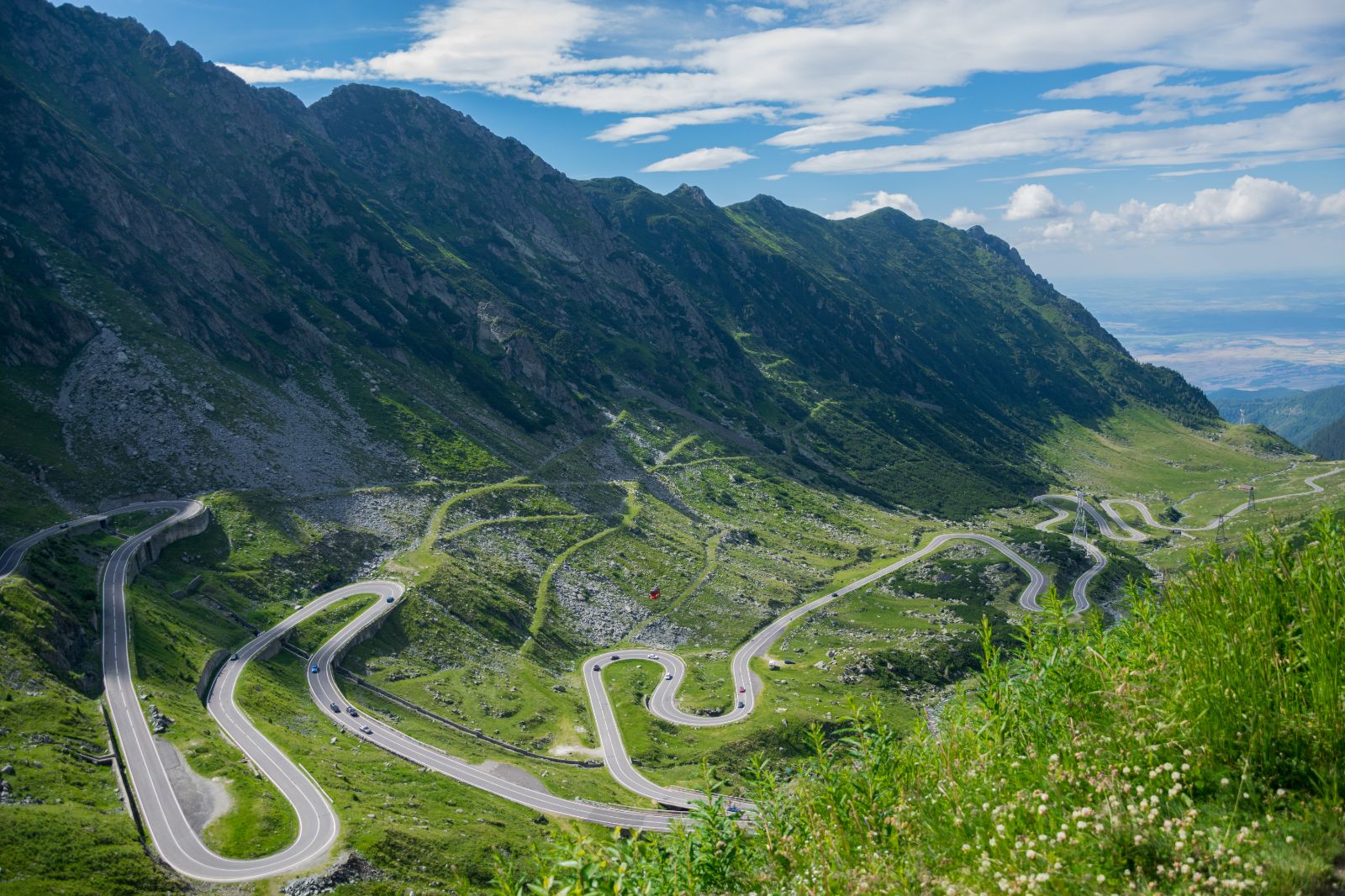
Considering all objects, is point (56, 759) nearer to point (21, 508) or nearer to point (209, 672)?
point (209, 672)

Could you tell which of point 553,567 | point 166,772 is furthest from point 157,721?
point 553,567

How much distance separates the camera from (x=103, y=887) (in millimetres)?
46594

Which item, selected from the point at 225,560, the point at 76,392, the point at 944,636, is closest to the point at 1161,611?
the point at 225,560

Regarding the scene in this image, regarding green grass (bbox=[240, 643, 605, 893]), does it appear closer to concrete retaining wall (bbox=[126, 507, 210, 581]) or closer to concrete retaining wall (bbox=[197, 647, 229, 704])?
concrete retaining wall (bbox=[197, 647, 229, 704])

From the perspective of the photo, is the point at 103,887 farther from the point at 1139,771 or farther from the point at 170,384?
the point at 170,384

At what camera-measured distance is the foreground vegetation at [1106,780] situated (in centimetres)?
1180

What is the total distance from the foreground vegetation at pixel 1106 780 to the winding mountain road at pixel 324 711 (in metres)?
10.3

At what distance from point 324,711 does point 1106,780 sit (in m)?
93.6

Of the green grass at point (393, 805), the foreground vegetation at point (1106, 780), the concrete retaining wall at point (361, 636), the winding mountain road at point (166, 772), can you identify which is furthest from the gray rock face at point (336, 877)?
the concrete retaining wall at point (361, 636)

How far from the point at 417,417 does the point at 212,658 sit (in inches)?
4321

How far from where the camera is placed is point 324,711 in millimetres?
88312

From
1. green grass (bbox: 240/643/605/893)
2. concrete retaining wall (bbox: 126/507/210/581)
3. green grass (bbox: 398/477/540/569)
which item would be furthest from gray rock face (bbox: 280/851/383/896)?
green grass (bbox: 398/477/540/569)

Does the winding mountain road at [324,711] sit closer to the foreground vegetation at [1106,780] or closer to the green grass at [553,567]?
the foreground vegetation at [1106,780]

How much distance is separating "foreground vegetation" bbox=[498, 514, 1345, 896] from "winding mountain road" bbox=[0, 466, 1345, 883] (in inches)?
406
